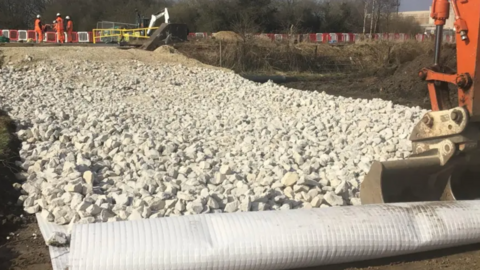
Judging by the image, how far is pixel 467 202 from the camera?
3.68 m

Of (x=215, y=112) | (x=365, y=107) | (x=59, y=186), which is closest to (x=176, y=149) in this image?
(x=59, y=186)

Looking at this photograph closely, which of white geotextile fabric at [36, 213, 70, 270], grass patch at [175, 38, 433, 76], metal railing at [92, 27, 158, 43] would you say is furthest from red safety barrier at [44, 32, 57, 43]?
white geotextile fabric at [36, 213, 70, 270]

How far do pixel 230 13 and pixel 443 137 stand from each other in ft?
114

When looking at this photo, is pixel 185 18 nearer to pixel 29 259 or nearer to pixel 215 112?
pixel 215 112

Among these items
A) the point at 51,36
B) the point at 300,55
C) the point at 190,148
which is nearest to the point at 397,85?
the point at 300,55

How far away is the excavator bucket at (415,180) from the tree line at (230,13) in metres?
32.5

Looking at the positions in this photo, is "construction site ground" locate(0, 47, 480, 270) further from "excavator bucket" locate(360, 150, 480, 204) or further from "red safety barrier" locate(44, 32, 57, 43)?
"red safety barrier" locate(44, 32, 57, 43)

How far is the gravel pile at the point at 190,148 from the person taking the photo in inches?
167

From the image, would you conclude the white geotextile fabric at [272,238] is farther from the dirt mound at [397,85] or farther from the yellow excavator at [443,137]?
the dirt mound at [397,85]

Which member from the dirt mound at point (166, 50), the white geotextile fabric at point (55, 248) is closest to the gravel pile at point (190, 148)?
the white geotextile fabric at point (55, 248)

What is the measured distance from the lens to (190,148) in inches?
233

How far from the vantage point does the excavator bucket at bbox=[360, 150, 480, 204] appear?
3.97 m

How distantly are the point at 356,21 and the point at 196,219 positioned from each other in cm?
4394

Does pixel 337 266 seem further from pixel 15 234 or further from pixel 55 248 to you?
pixel 15 234
